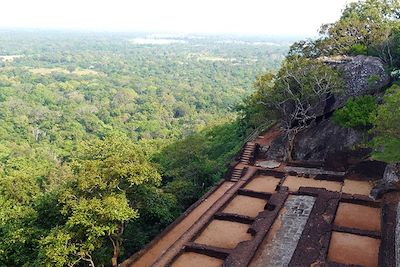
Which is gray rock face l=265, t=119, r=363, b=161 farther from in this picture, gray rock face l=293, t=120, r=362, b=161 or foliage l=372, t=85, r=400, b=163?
foliage l=372, t=85, r=400, b=163

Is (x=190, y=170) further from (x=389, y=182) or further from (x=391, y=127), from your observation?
(x=391, y=127)

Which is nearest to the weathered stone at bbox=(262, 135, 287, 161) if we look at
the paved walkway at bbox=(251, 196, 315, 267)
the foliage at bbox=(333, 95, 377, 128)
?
the foliage at bbox=(333, 95, 377, 128)

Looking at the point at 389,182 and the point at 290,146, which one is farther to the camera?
the point at 290,146

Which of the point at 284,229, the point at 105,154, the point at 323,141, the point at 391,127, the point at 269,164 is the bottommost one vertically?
the point at 269,164

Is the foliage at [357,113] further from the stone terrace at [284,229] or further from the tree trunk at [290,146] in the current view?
the tree trunk at [290,146]

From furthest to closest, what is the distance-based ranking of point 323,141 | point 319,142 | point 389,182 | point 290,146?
1. point 290,146
2. point 319,142
3. point 323,141
4. point 389,182

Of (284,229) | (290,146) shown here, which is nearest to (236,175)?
(290,146)

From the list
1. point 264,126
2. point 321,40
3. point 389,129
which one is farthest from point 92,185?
point 321,40
